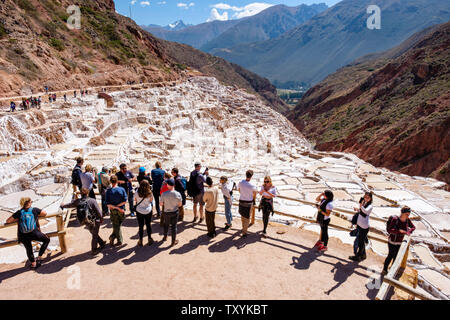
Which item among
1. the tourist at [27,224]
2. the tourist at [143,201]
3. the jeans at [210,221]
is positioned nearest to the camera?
the tourist at [27,224]

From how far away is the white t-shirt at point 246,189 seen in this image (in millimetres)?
5566

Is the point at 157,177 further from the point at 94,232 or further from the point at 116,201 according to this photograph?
the point at 94,232

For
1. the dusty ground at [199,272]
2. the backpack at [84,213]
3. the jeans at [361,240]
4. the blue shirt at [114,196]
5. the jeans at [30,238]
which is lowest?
the dusty ground at [199,272]

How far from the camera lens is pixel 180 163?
12.7 m

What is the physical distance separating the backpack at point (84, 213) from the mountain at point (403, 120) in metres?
28.2

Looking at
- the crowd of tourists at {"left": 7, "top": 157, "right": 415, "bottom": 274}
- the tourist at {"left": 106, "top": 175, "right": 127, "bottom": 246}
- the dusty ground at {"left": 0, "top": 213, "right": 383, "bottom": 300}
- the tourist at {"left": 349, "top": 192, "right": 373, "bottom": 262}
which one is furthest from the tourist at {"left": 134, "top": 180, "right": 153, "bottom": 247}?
the tourist at {"left": 349, "top": 192, "right": 373, "bottom": 262}

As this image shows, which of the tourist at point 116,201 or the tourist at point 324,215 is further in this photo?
the tourist at point 324,215

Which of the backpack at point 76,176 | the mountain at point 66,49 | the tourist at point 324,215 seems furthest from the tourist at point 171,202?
the mountain at point 66,49

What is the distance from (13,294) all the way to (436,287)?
6.72 metres

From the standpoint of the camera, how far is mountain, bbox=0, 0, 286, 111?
19844 mm

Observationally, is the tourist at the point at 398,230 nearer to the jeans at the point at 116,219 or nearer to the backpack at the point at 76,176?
the jeans at the point at 116,219

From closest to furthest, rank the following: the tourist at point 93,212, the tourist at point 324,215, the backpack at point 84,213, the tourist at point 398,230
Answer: the tourist at point 398,230 → the backpack at point 84,213 → the tourist at point 93,212 → the tourist at point 324,215

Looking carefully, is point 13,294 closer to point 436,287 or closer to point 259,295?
point 259,295

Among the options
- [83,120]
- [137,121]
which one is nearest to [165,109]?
[137,121]
